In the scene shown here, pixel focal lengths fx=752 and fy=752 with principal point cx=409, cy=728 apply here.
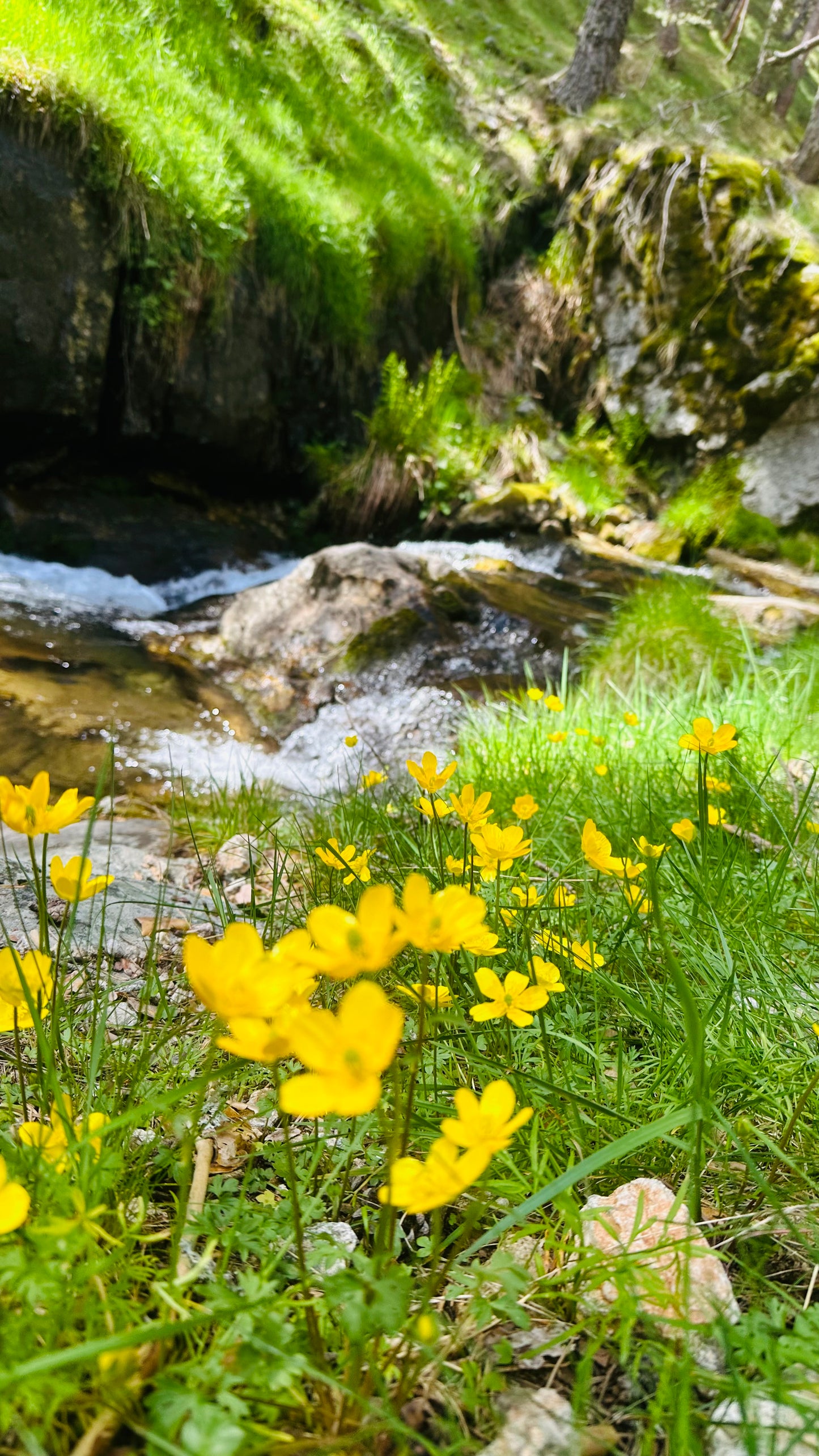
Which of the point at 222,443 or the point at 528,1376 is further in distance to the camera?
the point at 222,443

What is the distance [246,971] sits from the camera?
56cm

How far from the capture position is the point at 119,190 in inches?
199

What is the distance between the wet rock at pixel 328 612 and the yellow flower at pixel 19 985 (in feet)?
12.1

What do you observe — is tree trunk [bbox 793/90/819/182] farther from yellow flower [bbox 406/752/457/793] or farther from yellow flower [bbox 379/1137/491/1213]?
yellow flower [bbox 379/1137/491/1213]

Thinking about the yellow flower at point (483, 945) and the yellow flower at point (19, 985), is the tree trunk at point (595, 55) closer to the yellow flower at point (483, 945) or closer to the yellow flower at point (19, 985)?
the yellow flower at point (483, 945)

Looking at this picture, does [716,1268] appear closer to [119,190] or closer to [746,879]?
[746,879]

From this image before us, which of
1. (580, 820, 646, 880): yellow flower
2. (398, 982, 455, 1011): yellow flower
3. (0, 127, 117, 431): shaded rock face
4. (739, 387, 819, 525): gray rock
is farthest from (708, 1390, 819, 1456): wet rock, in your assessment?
(739, 387, 819, 525): gray rock

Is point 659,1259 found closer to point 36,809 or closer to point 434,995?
point 434,995

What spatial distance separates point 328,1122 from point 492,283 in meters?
9.87

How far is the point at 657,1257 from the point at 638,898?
516 millimetres

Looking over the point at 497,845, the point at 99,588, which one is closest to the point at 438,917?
the point at 497,845

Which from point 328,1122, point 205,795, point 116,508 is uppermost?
point 328,1122

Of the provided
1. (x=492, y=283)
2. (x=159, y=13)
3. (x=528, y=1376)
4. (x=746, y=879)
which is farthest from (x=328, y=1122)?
(x=492, y=283)

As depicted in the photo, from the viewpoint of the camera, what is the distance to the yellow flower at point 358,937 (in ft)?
1.68
